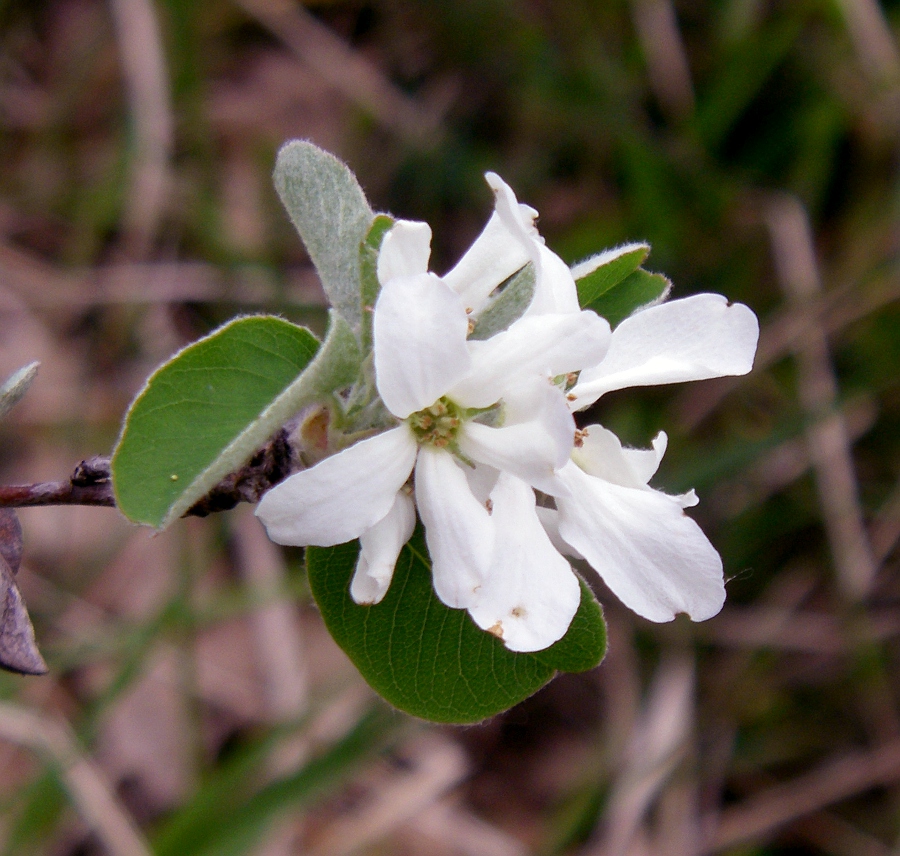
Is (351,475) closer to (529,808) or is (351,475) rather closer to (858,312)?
(529,808)

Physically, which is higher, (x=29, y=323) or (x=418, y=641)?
(x=418, y=641)

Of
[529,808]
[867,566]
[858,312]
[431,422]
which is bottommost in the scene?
[529,808]

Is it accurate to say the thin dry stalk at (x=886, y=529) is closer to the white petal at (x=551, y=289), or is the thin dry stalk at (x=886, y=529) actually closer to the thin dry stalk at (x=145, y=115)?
the white petal at (x=551, y=289)

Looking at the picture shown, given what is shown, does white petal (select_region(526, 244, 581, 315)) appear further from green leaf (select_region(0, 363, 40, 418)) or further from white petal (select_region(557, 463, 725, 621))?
green leaf (select_region(0, 363, 40, 418))

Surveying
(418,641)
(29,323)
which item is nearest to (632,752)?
(418,641)

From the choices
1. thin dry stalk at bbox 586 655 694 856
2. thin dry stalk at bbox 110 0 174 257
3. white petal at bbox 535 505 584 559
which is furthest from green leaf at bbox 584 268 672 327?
thin dry stalk at bbox 110 0 174 257

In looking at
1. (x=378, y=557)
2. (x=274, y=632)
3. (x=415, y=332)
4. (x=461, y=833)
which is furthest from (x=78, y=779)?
(x=415, y=332)

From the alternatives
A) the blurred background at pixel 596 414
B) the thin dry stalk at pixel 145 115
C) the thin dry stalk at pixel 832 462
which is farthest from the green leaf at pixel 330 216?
the thin dry stalk at pixel 145 115
